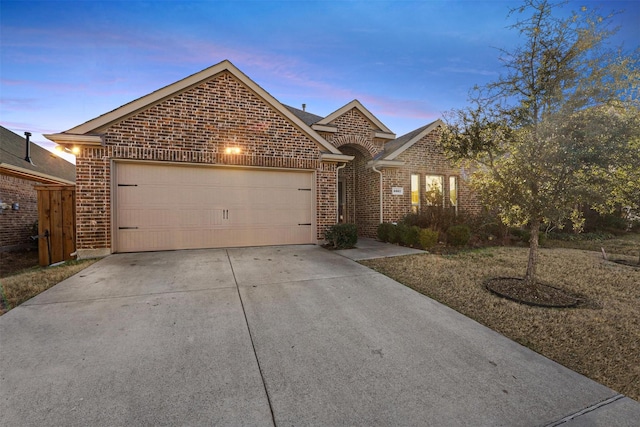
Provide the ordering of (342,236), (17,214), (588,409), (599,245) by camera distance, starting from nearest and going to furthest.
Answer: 1. (588,409)
2. (342,236)
3. (17,214)
4. (599,245)

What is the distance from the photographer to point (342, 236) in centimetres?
809

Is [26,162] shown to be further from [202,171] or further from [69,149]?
[202,171]

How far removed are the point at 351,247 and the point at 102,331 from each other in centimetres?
632

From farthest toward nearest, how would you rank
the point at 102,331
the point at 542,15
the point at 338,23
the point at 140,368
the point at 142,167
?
the point at 338,23
the point at 142,167
the point at 542,15
the point at 102,331
the point at 140,368

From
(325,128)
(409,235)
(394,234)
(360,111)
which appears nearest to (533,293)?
(409,235)

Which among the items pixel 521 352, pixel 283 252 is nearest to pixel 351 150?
pixel 283 252

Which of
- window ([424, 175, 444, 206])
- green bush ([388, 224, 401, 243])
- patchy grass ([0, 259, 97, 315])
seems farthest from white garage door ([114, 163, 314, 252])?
window ([424, 175, 444, 206])

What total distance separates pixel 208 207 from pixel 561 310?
799cm

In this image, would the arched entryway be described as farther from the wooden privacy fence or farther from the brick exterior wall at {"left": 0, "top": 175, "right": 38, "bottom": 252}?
the brick exterior wall at {"left": 0, "top": 175, "right": 38, "bottom": 252}

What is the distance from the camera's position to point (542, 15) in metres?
4.62

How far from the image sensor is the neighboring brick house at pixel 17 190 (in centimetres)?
913

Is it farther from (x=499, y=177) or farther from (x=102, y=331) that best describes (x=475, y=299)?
(x=102, y=331)

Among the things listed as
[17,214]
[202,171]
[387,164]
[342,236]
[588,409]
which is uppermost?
[387,164]

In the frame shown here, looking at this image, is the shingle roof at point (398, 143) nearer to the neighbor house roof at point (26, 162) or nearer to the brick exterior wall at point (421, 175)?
the brick exterior wall at point (421, 175)
